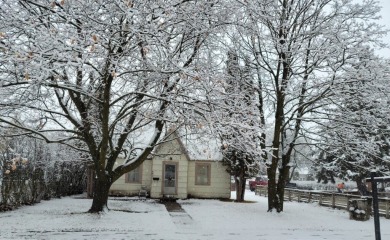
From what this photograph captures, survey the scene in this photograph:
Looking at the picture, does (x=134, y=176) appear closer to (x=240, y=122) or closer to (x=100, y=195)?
(x=100, y=195)

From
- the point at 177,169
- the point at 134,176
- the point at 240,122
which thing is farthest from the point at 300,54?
the point at 134,176

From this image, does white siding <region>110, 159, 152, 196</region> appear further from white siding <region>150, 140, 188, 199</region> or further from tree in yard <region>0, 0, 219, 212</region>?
tree in yard <region>0, 0, 219, 212</region>

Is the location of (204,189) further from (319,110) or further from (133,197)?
(319,110)

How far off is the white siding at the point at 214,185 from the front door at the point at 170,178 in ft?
3.66

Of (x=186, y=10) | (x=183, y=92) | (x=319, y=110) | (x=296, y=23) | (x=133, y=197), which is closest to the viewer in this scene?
(x=186, y=10)

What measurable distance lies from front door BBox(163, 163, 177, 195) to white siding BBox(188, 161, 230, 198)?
1.11 m

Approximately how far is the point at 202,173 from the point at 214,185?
1.08m

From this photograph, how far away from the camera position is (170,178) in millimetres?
21422

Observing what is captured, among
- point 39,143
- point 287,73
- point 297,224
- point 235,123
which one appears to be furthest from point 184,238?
point 39,143

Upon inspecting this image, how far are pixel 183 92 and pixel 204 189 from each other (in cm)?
1405

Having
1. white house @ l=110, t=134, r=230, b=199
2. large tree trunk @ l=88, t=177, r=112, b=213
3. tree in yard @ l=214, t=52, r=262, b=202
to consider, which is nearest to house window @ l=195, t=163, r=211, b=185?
white house @ l=110, t=134, r=230, b=199

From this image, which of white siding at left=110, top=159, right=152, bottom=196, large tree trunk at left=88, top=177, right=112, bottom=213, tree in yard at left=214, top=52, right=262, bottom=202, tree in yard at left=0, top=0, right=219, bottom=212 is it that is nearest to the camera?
tree in yard at left=0, top=0, right=219, bottom=212

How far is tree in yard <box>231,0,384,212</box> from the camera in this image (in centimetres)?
1342

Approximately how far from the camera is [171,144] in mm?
21375
